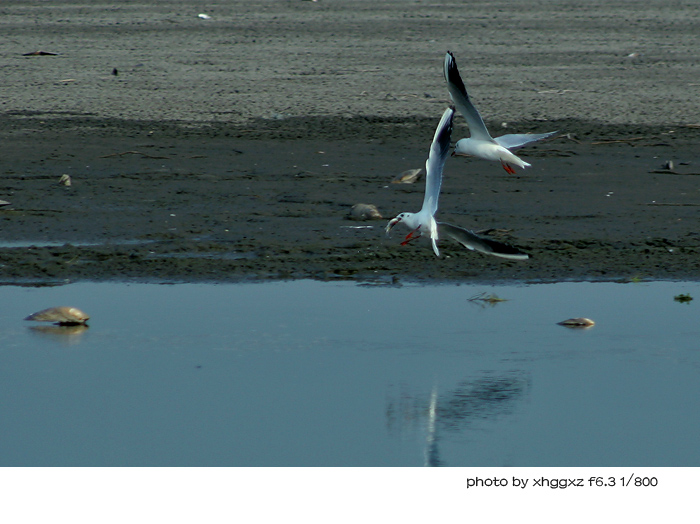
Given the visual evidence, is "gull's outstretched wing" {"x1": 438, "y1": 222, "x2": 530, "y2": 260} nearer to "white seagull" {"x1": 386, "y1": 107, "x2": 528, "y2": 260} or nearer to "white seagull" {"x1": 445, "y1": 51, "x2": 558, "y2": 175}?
"white seagull" {"x1": 386, "y1": 107, "x2": 528, "y2": 260}

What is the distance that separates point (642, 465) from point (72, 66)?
11.2 meters

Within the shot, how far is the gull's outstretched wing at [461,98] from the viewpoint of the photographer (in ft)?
21.2

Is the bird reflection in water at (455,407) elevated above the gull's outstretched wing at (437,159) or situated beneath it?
situated beneath

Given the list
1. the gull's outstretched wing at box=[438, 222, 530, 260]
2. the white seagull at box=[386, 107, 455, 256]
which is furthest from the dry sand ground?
the gull's outstretched wing at box=[438, 222, 530, 260]

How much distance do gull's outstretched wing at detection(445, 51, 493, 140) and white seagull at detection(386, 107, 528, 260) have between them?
0.23m

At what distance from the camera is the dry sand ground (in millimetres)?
7859

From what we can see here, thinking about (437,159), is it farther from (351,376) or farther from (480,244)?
(351,376)

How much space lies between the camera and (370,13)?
1892 cm

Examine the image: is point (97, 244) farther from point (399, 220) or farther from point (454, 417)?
point (454, 417)

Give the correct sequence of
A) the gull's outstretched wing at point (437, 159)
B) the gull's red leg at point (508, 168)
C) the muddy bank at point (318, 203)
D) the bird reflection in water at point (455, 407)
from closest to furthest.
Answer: the bird reflection in water at point (455, 407), the gull's outstretched wing at point (437, 159), the gull's red leg at point (508, 168), the muddy bank at point (318, 203)

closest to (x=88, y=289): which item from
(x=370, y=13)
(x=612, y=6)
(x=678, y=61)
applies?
(x=678, y=61)

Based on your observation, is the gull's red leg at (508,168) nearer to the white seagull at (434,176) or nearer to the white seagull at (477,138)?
the white seagull at (477,138)

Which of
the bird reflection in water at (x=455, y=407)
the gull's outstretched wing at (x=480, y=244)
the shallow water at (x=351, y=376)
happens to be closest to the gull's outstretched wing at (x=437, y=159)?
the gull's outstretched wing at (x=480, y=244)
